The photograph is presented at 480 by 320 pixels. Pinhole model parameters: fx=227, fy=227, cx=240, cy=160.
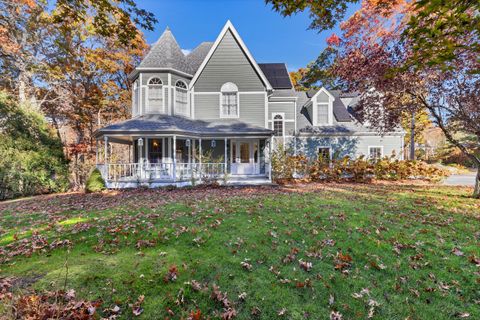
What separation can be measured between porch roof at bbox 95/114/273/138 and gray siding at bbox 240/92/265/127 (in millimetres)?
836

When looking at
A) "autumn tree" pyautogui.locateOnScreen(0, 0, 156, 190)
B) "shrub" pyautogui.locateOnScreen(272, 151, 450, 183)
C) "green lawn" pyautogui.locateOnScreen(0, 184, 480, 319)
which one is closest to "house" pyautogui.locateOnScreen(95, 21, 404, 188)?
"shrub" pyautogui.locateOnScreen(272, 151, 450, 183)

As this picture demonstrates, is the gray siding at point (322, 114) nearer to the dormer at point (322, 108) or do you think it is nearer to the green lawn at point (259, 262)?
the dormer at point (322, 108)

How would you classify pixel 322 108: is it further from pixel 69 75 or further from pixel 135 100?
pixel 69 75

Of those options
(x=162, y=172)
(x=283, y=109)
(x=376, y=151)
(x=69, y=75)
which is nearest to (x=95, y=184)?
(x=162, y=172)

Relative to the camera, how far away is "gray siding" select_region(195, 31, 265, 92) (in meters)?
16.0

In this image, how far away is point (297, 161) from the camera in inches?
589

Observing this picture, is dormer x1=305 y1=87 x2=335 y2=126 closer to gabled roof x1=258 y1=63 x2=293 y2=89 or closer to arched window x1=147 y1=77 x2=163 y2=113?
gabled roof x1=258 y1=63 x2=293 y2=89

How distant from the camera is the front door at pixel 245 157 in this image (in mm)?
16219

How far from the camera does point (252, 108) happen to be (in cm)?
1622

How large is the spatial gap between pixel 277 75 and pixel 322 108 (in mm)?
4850

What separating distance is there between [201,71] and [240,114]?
4066 mm

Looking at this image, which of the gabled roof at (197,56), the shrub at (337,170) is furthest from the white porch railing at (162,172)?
the gabled roof at (197,56)

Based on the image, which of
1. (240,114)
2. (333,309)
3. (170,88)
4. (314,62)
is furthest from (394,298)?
(314,62)

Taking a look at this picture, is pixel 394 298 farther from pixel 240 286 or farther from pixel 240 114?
pixel 240 114
